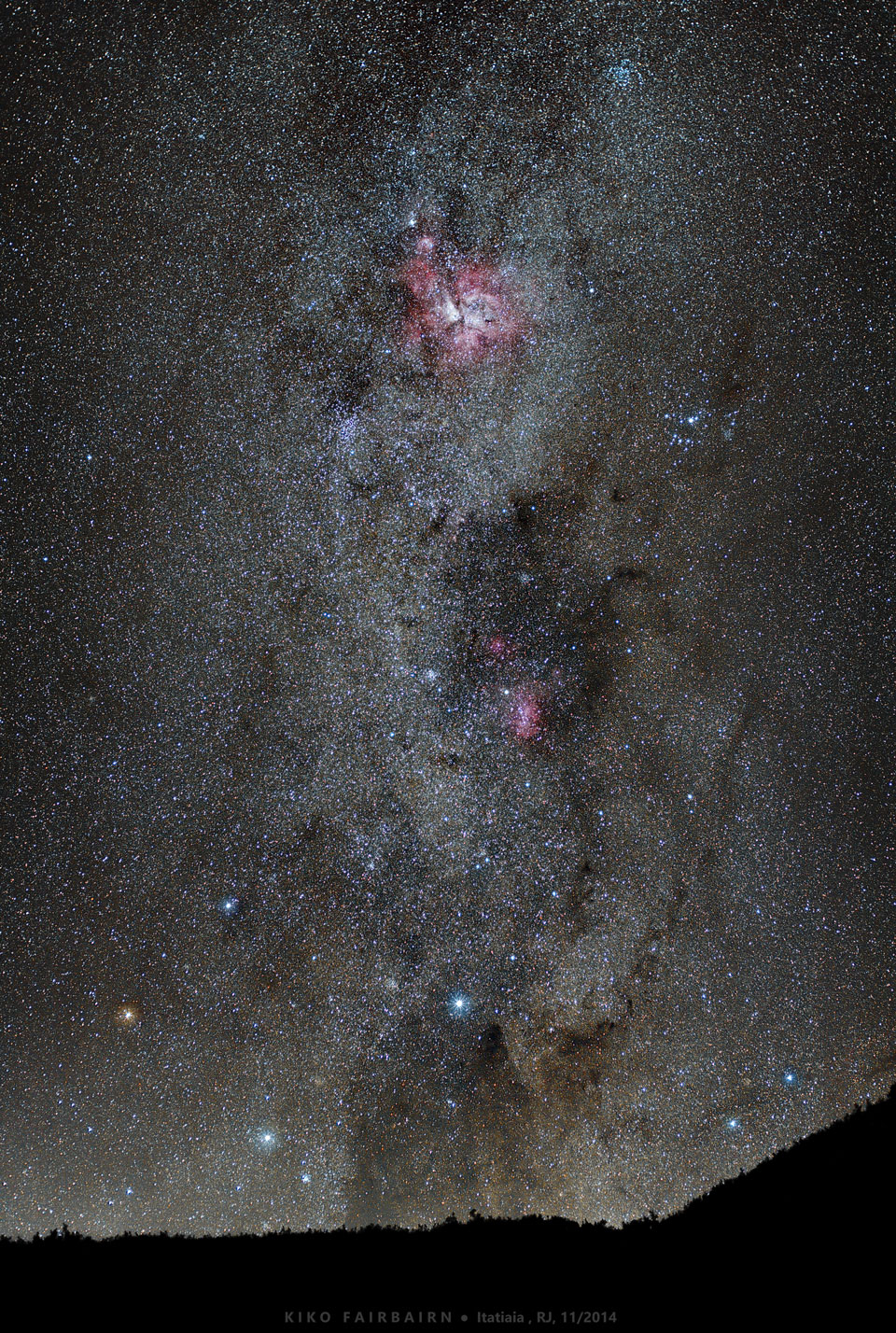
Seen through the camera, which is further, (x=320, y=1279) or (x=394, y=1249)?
(x=394, y=1249)

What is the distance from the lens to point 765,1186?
25.2 ft

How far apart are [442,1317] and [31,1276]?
138 inches

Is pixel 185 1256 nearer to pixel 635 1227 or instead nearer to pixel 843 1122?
pixel 635 1227

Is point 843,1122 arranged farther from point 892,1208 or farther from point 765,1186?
point 892,1208

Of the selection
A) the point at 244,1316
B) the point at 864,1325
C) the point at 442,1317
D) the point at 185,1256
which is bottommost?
the point at 864,1325

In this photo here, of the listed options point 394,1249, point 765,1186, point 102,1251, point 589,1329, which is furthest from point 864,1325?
point 102,1251

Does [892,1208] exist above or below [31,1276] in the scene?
below

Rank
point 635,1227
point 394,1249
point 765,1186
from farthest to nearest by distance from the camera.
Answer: point 635,1227 → point 765,1186 → point 394,1249

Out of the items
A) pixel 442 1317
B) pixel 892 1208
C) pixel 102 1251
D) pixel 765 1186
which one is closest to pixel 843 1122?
pixel 765 1186

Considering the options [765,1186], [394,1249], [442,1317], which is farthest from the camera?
[765,1186]

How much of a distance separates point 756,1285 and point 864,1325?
3.65ft

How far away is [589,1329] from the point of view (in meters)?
5.78

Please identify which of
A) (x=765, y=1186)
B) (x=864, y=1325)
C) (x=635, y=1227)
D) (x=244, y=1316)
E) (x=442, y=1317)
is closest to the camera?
(x=864, y=1325)

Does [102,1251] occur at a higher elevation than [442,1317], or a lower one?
higher
